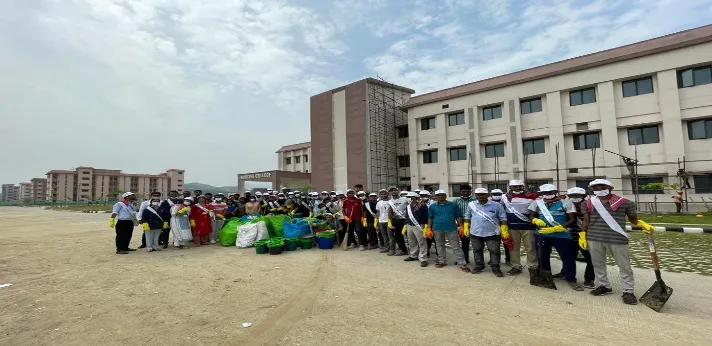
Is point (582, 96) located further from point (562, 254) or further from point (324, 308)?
point (324, 308)

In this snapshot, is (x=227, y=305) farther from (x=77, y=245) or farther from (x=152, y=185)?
(x=152, y=185)

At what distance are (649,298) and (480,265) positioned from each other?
2.72 metres

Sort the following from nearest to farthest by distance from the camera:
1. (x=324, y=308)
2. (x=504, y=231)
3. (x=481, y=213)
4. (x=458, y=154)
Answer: (x=324, y=308) → (x=504, y=231) → (x=481, y=213) → (x=458, y=154)

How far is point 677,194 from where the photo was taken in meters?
19.2

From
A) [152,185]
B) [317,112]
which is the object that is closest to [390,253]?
[317,112]

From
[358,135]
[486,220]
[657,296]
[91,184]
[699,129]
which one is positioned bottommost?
[657,296]

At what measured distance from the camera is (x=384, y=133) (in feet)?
112

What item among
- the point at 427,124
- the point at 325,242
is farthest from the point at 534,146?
the point at 325,242

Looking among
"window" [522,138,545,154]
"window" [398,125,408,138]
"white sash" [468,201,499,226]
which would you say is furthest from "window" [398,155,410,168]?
"white sash" [468,201,499,226]

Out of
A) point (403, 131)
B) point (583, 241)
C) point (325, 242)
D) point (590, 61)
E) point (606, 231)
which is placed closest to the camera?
point (606, 231)

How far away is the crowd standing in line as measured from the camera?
214 inches

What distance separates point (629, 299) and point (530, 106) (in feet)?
75.8

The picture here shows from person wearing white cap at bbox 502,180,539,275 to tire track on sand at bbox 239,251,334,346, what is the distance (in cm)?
376

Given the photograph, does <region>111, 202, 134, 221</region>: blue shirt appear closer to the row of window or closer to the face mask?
the face mask
